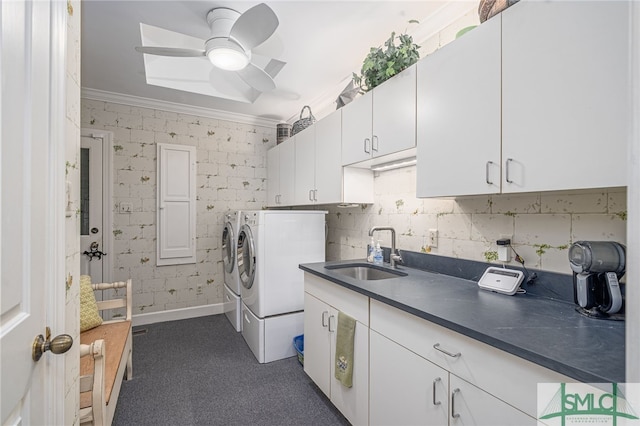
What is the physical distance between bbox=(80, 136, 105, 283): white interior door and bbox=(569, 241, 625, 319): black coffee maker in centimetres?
390

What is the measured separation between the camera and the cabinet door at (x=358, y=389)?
61.4 inches

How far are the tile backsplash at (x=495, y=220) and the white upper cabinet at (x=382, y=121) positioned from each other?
43 centimetres

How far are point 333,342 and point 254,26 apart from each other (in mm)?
1941

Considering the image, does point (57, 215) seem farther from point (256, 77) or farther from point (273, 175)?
point (273, 175)

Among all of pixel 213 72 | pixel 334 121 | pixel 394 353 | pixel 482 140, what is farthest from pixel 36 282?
pixel 213 72

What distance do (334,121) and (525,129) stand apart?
4.92 ft

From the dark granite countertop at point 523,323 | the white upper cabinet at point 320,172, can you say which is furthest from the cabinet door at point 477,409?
the white upper cabinet at point 320,172

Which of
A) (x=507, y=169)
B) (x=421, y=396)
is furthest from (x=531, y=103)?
(x=421, y=396)

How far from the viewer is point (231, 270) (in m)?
3.35

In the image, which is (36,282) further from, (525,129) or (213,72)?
(213,72)

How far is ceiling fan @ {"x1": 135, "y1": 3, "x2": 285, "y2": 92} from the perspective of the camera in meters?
1.66

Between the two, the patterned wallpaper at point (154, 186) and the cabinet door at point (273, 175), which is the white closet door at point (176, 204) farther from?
the cabinet door at point (273, 175)

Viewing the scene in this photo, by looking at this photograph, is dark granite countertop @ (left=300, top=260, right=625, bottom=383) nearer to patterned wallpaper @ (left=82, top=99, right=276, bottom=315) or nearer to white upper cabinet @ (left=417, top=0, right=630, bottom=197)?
white upper cabinet @ (left=417, top=0, right=630, bottom=197)

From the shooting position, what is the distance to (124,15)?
198 cm
